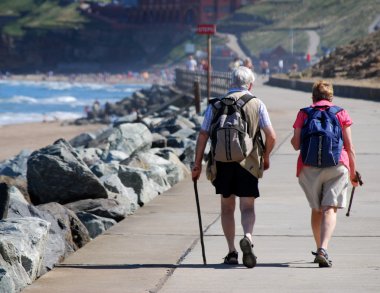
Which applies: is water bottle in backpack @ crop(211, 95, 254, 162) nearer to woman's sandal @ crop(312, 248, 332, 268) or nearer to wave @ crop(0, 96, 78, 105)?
woman's sandal @ crop(312, 248, 332, 268)

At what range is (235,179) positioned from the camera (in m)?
8.56

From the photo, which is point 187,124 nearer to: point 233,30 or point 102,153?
point 102,153

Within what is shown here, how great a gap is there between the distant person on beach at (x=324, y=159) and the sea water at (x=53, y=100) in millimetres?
58155

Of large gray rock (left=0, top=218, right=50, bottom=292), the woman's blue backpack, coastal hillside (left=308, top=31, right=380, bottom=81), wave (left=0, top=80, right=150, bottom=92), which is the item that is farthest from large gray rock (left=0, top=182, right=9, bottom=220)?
wave (left=0, top=80, right=150, bottom=92)

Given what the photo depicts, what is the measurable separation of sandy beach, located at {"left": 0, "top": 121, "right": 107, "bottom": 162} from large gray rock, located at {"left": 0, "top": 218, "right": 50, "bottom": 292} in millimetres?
28446

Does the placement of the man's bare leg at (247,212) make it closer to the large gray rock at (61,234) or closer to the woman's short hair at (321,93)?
the woman's short hair at (321,93)

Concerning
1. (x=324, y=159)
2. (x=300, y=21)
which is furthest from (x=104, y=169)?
(x=300, y=21)

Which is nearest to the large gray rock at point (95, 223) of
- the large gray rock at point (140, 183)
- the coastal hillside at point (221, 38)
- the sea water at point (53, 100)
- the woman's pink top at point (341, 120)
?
the large gray rock at point (140, 183)

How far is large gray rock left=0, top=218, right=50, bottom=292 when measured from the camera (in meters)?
7.62

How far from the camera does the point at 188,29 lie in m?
184

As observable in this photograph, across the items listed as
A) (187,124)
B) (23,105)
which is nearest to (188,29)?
(23,105)

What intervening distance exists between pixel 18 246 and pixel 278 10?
162818mm

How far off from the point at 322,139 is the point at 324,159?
0.15 m

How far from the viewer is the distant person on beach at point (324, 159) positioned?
27.6 feet
